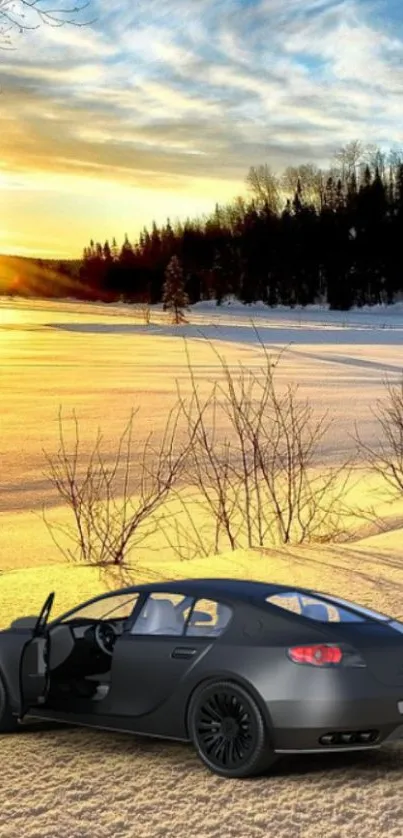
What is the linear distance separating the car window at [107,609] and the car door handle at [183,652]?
1.63 feet

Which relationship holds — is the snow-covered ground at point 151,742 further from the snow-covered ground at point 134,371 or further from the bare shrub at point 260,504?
the bare shrub at point 260,504

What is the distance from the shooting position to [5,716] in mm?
6789

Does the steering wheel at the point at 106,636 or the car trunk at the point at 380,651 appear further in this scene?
the steering wheel at the point at 106,636

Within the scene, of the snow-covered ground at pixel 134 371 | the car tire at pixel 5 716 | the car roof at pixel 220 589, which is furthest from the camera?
the snow-covered ground at pixel 134 371

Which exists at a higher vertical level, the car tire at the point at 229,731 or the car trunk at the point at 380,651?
the car trunk at the point at 380,651

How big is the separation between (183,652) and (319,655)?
0.74m

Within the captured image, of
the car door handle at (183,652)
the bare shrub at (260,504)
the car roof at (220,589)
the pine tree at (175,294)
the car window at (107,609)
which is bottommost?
the bare shrub at (260,504)

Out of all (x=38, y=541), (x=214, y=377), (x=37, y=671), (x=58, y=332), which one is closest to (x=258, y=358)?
(x=214, y=377)

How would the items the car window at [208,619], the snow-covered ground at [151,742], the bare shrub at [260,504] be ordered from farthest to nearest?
1. the bare shrub at [260,504]
2. the car window at [208,619]
3. the snow-covered ground at [151,742]

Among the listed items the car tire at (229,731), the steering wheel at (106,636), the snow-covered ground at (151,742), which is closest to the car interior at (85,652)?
the steering wheel at (106,636)

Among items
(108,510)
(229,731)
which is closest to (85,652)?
(229,731)

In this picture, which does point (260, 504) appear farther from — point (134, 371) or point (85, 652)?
point (134, 371)

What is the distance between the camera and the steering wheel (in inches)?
256

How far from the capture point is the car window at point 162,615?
6.14 meters
